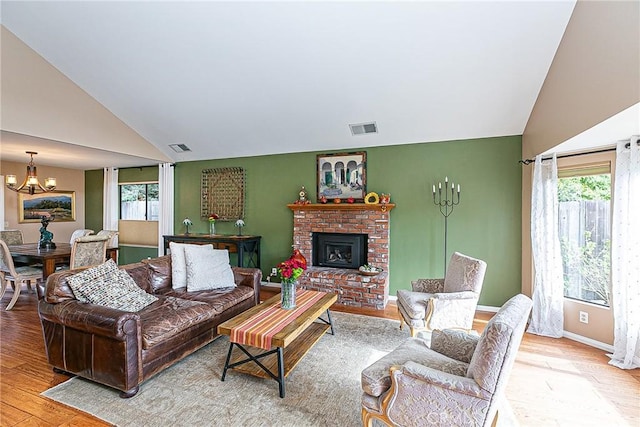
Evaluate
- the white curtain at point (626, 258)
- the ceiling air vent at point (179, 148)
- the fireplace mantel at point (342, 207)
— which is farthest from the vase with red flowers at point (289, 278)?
the ceiling air vent at point (179, 148)

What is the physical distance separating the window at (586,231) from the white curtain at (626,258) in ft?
0.99

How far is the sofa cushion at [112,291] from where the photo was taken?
8.52 feet

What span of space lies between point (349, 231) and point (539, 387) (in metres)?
3.09

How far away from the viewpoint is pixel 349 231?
16.6ft

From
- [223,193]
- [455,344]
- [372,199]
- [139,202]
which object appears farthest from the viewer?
[139,202]

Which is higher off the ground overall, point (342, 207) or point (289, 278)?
point (342, 207)

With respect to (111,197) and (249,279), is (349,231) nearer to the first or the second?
(249,279)

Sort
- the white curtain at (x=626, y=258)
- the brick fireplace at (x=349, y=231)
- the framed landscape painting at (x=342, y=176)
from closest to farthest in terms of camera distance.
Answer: the white curtain at (x=626, y=258) < the brick fireplace at (x=349, y=231) < the framed landscape painting at (x=342, y=176)

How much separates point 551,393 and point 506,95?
3225 millimetres

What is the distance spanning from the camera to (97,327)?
7.48 ft

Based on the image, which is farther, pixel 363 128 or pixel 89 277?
pixel 363 128

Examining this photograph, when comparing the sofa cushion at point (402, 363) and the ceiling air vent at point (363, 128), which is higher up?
the ceiling air vent at point (363, 128)

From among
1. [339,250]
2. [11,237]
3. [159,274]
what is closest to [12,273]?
[11,237]

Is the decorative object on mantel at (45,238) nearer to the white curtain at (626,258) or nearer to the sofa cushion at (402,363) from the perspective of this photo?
the sofa cushion at (402,363)
